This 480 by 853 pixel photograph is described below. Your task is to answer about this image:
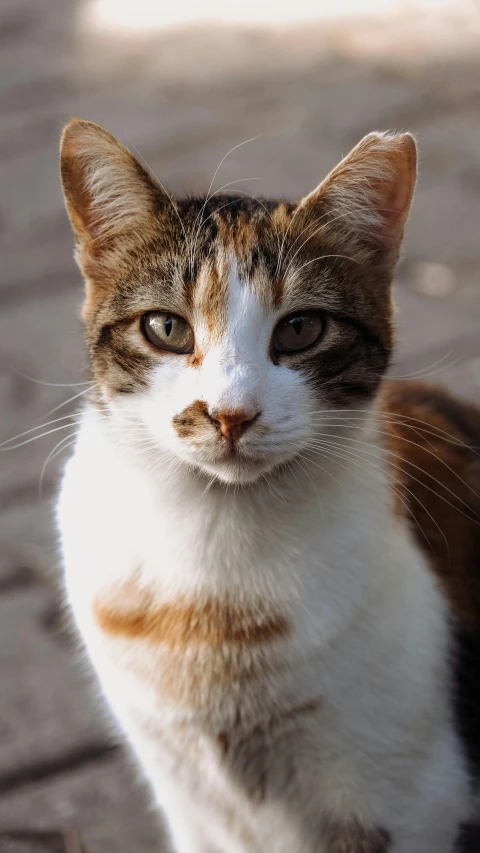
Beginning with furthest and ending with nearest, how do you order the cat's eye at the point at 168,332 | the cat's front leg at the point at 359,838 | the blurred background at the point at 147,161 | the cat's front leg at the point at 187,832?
1. the blurred background at the point at 147,161
2. the cat's front leg at the point at 187,832
3. the cat's front leg at the point at 359,838
4. the cat's eye at the point at 168,332

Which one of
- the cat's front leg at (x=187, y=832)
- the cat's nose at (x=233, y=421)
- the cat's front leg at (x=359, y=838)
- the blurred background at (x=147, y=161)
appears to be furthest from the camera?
the blurred background at (x=147, y=161)

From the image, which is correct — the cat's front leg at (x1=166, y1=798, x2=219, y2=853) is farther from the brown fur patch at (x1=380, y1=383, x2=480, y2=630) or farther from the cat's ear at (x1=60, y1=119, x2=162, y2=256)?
the cat's ear at (x1=60, y1=119, x2=162, y2=256)

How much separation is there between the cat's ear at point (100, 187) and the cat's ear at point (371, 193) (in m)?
0.20

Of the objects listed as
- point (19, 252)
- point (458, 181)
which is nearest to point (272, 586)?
point (19, 252)

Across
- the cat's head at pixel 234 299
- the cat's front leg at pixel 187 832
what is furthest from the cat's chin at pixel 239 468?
the cat's front leg at pixel 187 832

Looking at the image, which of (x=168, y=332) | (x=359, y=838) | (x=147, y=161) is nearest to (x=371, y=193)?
(x=168, y=332)

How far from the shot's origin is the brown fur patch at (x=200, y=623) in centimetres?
128

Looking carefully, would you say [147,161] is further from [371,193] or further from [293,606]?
[293,606]

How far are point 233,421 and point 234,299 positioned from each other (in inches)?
6.0

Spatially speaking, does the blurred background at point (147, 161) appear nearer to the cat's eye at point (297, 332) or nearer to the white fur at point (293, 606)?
the white fur at point (293, 606)

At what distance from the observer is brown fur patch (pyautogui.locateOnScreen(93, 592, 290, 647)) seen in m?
1.28

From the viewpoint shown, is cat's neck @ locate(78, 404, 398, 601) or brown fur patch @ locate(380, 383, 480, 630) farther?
brown fur patch @ locate(380, 383, 480, 630)

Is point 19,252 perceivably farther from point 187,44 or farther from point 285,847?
point 285,847

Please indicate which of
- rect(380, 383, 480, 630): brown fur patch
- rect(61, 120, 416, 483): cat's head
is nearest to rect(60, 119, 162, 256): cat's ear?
rect(61, 120, 416, 483): cat's head
